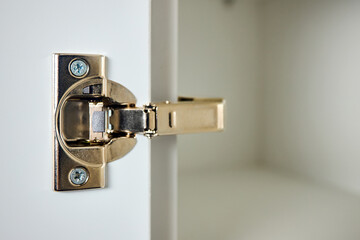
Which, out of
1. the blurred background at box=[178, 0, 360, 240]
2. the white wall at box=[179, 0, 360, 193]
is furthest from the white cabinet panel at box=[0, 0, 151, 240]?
the white wall at box=[179, 0, 360, 193]

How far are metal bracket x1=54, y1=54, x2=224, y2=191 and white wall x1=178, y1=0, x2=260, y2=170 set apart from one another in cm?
114

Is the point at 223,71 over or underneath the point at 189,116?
over

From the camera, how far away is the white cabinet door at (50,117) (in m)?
0.21

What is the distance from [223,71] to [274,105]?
256 millimetres

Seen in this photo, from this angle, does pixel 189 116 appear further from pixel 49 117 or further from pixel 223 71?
pixel 223 71

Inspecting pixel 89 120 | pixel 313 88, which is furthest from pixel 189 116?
pixel 313 88

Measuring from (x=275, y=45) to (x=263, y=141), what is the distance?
0.40 m

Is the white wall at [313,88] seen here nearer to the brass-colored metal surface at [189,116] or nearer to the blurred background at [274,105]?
the blurred background at [274,105]

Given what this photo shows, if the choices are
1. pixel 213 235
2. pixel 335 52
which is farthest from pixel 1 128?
pixel 335 52

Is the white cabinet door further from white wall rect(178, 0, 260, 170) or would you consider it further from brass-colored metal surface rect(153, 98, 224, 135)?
white wall rect(178, 0, 260, 170)

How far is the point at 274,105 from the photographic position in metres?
1.54

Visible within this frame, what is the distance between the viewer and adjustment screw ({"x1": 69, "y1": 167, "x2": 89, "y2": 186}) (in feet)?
0.75

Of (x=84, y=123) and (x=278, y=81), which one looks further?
(x=278, y=81)

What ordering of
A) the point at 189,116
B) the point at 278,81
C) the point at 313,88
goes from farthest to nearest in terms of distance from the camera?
1. the point at 278,81
2. the point at 313,88
3. the point at 189,116
